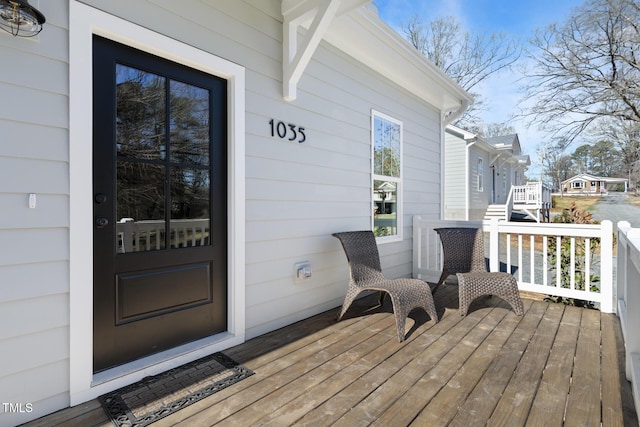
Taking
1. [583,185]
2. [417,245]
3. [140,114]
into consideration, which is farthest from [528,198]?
[583,185]

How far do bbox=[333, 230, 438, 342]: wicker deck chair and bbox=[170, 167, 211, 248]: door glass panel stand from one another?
1.25 meters

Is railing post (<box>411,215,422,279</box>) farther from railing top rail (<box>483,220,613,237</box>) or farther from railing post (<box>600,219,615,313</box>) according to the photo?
railing post (<box>600,219,615,313</box>)

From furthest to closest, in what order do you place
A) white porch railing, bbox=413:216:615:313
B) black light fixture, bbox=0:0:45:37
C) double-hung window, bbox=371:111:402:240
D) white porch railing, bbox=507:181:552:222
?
white porch railing, bbox=507:181:552:222 < double-hung window, bbox=371:111:402:240 < white porch railing, bbox=413:216:615:313 < black light fixture, bbox=0:0:45:37

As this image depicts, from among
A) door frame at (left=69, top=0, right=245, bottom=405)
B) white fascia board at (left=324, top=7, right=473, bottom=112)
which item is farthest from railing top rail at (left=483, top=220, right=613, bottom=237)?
door frame at (left=69, top=0, right=245, bottom=405)

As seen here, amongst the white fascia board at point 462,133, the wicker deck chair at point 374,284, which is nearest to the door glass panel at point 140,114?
the wicker deck chair at point 374,284

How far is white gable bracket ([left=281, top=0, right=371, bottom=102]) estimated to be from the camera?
2.62 meters

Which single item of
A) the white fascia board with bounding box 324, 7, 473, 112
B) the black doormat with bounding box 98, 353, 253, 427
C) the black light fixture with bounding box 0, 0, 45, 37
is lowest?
the black doormat with bounding box 98, 353, 253, 427

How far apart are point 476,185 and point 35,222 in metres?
12.4

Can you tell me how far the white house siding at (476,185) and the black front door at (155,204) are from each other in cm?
1036

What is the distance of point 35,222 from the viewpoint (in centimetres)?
166

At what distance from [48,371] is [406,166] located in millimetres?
4259

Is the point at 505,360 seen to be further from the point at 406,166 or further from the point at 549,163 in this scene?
the point at 549,163

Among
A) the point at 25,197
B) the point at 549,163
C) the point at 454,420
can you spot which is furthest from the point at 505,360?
the point at 549,163

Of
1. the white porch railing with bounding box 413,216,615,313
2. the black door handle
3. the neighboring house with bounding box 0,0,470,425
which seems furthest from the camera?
the white porch railing with bounding box 413,216,615,313
